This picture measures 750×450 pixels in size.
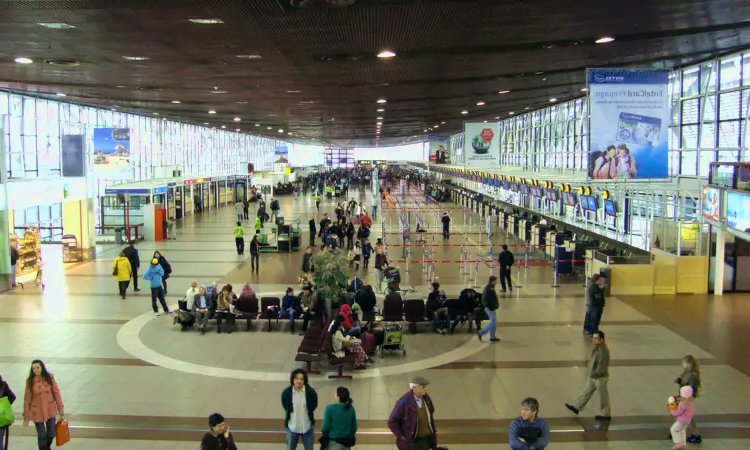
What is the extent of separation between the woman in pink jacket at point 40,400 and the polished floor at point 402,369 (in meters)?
0.71

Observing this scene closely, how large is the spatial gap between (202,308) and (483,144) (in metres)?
20.5

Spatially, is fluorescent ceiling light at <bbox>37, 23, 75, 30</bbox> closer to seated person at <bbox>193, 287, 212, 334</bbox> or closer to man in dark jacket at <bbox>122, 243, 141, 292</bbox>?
seated person at <bbox>193, 287, 212, 334</bbox>

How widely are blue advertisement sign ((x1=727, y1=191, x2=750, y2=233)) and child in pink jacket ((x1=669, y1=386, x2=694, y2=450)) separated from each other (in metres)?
7.31

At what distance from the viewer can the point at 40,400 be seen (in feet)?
23.8

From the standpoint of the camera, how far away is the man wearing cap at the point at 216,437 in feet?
18.4

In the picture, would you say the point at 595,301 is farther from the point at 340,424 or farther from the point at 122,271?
the point at 122,271

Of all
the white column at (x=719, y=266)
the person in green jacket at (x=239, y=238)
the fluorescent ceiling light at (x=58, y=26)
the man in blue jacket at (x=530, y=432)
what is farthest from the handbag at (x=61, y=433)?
the person in green jacket at (x=239, y=238)

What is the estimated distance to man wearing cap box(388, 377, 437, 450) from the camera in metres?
6.34

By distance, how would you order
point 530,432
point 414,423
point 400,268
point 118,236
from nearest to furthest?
point 530,432
point 414,423
point 400,268
point 118,236

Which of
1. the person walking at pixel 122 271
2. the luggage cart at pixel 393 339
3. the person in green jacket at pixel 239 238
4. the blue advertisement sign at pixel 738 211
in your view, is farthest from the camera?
the person in green jacket at pixel 239 238

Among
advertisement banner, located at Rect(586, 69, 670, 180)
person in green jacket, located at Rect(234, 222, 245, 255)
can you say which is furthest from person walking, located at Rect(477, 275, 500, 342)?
person in green jacket, located at Rect(234, 222, 245, 255)

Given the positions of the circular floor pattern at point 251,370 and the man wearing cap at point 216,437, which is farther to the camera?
the circular floor pattern at point 251,370

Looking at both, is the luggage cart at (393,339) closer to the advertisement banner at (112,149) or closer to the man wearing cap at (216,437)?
the man wearing cap at (216,437)

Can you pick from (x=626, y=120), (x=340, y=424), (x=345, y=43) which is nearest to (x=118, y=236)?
(x=345, y=43)
